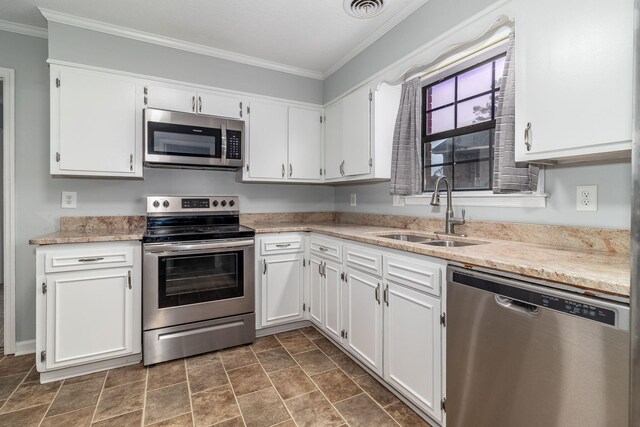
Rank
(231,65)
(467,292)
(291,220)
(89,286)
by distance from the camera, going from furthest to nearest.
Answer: (291,220), (231,65), (89,286), (467,292)

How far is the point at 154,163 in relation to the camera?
8.27 ft

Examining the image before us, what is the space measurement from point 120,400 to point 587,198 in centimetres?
269

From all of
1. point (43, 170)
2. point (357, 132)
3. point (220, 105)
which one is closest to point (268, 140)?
point (220, 105)

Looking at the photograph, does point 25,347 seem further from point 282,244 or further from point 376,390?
point 376,390

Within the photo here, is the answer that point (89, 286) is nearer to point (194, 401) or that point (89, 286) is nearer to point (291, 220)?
point (194, 401)

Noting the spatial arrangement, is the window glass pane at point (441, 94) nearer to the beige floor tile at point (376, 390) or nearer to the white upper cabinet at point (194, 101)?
the white upper cabinet at point (194, 101)

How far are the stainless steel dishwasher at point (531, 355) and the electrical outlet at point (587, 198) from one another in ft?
2.18

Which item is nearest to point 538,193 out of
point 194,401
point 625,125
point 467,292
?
point 625,125

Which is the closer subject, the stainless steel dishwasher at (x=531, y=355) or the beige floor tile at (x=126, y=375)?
the stainless steel dishwasher at (x=531, y=355)

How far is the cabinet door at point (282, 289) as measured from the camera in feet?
8.82

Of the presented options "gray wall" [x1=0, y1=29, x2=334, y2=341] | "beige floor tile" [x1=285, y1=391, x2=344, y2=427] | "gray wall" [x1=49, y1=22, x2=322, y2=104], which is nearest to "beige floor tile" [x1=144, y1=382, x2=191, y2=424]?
"beige floor tile" [x1=285, y1=391, x2=344, y2=427]

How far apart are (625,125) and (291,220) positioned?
2724 millimetres

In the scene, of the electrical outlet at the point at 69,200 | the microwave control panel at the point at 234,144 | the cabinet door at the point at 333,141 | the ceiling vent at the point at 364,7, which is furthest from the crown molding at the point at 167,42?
the electrical outlet at the point at 69,200

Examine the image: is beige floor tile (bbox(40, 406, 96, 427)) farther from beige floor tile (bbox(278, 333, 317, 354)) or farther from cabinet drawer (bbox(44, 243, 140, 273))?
beige floor tile (bbox(278, 333, 317, 354))
